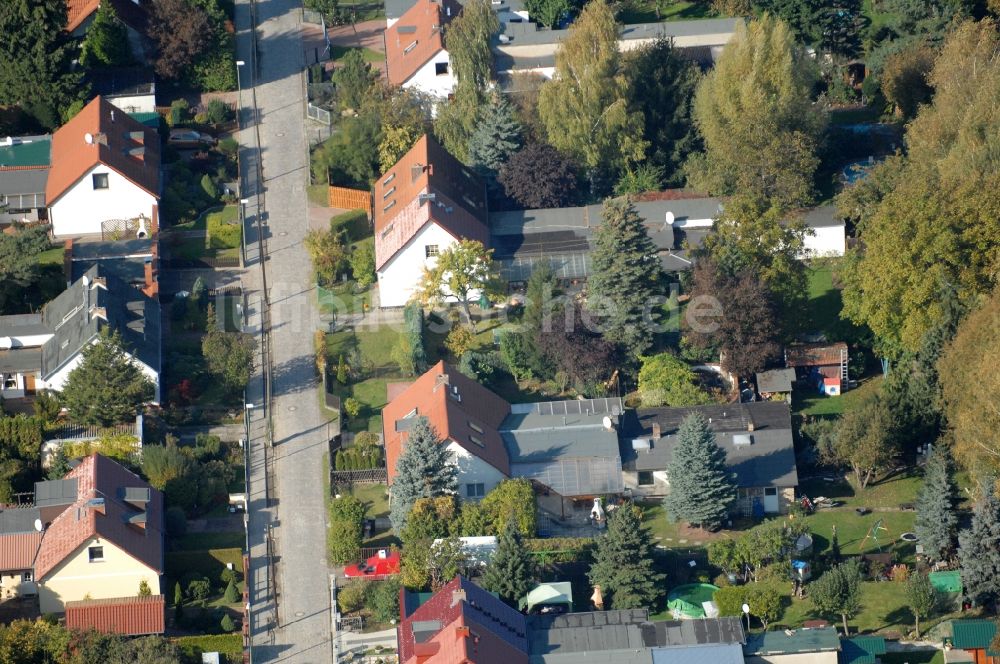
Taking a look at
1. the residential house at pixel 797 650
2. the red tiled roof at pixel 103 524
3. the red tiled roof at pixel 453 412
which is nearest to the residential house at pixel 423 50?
the red tiled roof at pixel 453 412

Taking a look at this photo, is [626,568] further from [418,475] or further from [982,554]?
[982,554]

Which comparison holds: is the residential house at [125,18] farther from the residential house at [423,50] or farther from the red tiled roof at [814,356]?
the red tiled roof at [814,356]

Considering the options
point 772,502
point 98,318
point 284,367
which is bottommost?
point 772,502

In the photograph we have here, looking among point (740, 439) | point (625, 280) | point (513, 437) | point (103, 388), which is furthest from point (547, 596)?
point (103, 388)

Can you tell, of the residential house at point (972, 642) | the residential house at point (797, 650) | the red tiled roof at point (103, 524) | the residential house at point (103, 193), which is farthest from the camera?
the residential house at point (103, 193)

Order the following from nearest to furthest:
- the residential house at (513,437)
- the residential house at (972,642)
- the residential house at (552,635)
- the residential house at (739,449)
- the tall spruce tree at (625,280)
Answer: the residential house at (552,635) < the residential house at (972,642) < the residential house at (513,437) < the residential house at (739,449) < the tall spruce tree at (625,280)

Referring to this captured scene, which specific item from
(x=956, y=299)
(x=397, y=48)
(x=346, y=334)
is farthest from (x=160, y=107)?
(x=956, y=299)
